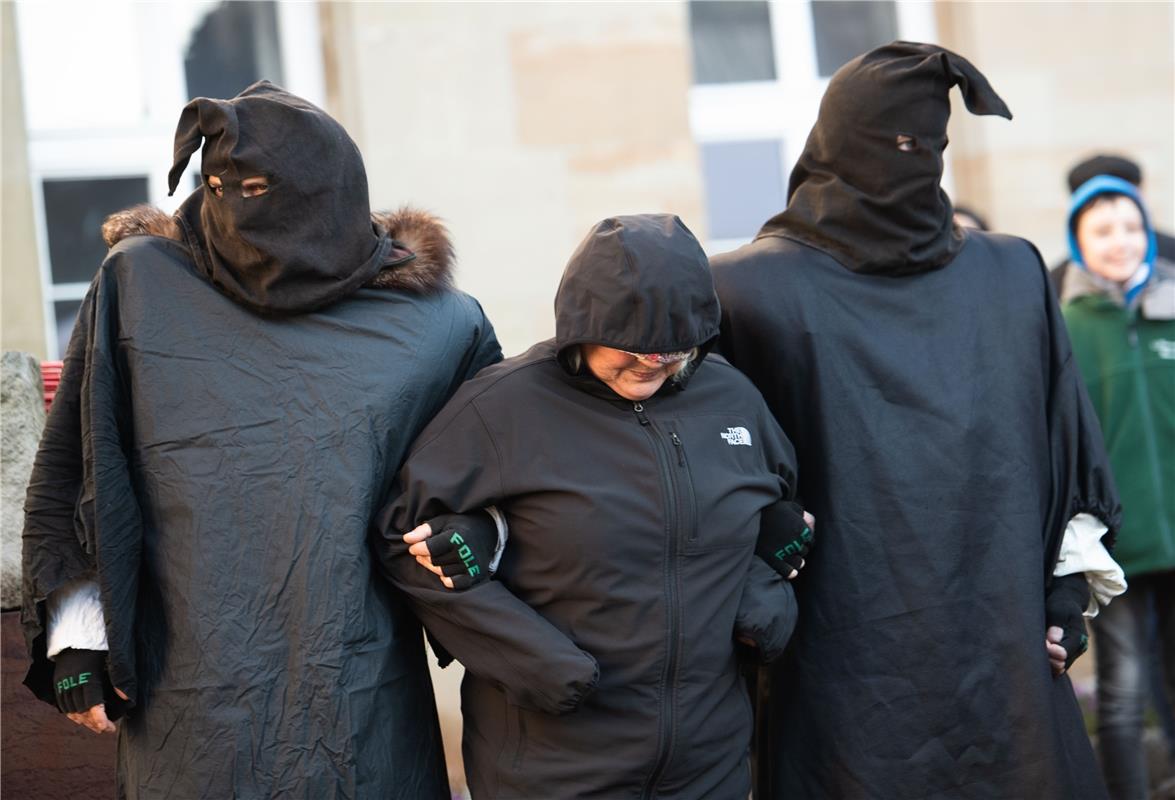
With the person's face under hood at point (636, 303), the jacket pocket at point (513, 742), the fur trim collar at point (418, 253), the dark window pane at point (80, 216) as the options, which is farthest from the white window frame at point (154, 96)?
the jacket pocket at point (513, 742)

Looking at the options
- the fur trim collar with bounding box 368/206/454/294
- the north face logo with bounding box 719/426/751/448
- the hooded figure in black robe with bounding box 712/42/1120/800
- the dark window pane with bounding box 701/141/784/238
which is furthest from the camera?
the dark window pane with bounding box 701/141/784/238

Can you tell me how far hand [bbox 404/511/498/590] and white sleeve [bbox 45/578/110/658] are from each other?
604mm

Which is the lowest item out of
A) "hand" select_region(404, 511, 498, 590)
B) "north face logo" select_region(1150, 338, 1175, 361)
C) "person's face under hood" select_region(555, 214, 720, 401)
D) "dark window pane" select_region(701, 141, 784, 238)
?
"hand" select_region(404, 511, 498, 590)

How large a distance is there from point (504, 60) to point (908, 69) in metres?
2.43

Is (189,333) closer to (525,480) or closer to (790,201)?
(525,480)

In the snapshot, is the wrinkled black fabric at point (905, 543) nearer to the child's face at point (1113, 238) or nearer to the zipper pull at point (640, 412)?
the zipper pull at point (640, 412)

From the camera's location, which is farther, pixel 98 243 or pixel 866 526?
pixel 98 243

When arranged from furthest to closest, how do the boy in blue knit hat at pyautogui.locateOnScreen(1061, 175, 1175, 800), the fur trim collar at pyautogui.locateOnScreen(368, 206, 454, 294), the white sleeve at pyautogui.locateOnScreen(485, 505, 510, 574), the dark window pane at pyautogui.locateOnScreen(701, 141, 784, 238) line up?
the dark window pane at pyautogui.locateOnScreen(701, 141, 784, 238) < the boy in blue knit hat at pyautogui.locateOnScreen(1061, 175, 1175, 800) < the fur trim collar at pyautogui.locateOnScreen(368, 206, 454, 294) < the white sleeve at pyautogui.locateOnScreen(485, 505, 510, 574)

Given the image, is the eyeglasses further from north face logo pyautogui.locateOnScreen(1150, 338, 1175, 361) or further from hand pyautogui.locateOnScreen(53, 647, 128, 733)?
north face logo pyautogui.locateOnScreen(1150, 338, 1175, 361)

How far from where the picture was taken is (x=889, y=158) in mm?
3248

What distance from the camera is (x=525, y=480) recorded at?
9.29ft

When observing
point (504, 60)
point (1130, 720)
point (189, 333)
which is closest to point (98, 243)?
point (504, 60)

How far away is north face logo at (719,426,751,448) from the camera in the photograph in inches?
117

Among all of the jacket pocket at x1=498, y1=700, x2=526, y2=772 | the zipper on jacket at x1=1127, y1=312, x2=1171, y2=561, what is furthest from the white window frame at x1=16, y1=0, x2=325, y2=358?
the jacket pocket at x1=498, y1=700, x2=526, y2=772
